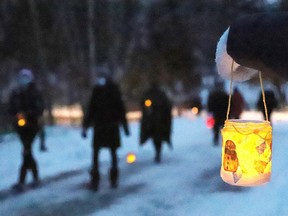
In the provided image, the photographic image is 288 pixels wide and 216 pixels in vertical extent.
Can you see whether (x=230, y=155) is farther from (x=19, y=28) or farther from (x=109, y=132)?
(x=19, y=28)

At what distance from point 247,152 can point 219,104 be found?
409 inches

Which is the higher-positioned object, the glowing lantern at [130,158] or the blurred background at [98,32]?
the blurred background at [98,32]

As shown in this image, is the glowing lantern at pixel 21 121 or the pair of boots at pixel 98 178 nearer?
the glowing lantern at pixel 21 121

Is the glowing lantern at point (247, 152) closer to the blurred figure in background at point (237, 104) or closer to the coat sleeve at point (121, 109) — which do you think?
the coat sleeve at point (121, 109)

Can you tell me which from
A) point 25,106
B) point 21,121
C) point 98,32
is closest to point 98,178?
point 21,121

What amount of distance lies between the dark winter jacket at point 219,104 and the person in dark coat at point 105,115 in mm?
5530

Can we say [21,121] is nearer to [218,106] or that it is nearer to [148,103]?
[148,103]

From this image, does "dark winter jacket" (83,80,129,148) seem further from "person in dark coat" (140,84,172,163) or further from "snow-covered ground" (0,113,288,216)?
"person in dark coat" (140,84,172,163)

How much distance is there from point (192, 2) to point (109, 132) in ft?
48.4

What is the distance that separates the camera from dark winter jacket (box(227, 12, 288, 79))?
225cm

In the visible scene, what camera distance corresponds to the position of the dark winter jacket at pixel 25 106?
838cm

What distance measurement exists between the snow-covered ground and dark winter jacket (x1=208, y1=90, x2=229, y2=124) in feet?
2.92

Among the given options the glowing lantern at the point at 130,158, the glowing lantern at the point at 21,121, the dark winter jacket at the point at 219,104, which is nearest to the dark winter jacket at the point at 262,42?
the glowing lantern at the point at 21,121

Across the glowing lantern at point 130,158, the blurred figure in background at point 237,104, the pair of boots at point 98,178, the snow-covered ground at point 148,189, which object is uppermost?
the blurred figure in background at point 237,104
